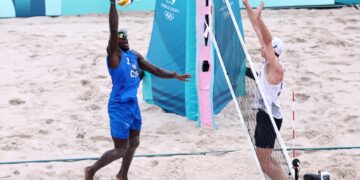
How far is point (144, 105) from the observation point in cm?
817

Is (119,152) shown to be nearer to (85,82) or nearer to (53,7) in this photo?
(85,82)

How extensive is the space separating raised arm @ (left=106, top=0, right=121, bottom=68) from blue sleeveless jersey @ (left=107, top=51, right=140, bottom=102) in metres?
0.05

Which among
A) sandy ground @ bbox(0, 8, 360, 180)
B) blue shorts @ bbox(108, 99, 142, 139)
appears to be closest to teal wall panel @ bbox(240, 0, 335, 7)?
sandy ground @ bbox(0, 8, 360, 180)

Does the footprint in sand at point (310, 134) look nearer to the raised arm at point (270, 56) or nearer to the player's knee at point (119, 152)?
the raised arm at point (270, 56)

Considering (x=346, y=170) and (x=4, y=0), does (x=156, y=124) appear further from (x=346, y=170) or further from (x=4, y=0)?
(x=4, y=0)

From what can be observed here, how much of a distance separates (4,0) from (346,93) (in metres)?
5.91

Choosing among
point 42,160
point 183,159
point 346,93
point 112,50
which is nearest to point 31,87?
point 42,160

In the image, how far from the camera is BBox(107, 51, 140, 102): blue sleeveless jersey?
5.65 metres

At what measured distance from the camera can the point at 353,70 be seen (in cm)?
935

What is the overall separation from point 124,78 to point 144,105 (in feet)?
8.25

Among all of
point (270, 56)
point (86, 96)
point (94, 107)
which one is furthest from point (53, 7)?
point (270, 56)

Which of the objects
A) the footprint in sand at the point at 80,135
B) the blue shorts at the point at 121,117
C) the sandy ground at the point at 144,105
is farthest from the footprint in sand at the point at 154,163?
the footprint in sand at the point at 80,135

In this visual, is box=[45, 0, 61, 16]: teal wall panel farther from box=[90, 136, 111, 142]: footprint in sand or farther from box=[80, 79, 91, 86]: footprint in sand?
box=[90, 136, 111, 142]: footprint in sand

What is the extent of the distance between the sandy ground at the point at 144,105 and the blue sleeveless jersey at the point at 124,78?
97cm
